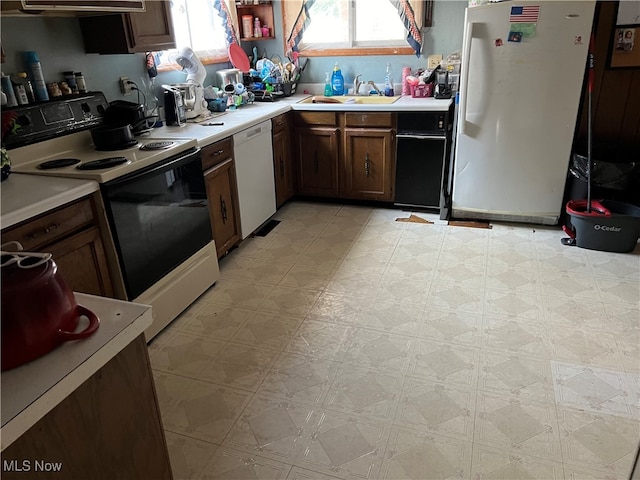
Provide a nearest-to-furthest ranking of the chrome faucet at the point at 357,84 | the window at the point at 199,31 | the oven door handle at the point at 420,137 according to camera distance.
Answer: the window at the point at 199,31 → the oven door handle at the point at 420,137 → the chrome faucet at the point at 357,84

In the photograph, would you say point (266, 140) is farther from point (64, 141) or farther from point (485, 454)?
point (485, 454)

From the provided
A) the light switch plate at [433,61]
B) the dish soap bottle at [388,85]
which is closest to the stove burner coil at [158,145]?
the dish soap bottle at [388,85]

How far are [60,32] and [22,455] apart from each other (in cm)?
225

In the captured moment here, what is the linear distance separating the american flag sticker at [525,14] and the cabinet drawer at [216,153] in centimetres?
195

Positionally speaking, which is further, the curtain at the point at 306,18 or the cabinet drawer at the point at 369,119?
the curtain at the point at 306,18

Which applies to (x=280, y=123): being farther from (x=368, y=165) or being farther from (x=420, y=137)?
(x=420, y=137)

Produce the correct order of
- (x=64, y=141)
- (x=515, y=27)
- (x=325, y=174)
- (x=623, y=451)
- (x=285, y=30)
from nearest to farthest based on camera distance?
(x=623, y=451), (x=64, y=141), (x=515, y=27), (x=325, y=174), (x=285, y=30)

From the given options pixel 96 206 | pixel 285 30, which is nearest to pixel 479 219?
pixel 285 30

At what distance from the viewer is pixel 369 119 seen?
360cm

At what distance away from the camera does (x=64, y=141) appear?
2354mm

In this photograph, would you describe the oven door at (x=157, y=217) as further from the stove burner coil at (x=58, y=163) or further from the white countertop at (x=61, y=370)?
the white countertop at (x=61, y=370)

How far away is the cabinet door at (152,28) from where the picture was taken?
249 centimetres

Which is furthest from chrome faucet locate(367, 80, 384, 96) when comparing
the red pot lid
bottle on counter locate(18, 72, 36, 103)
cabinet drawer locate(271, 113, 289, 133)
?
bottle on counter locate(18, 72, 36, 103)

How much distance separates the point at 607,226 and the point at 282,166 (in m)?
2.34
